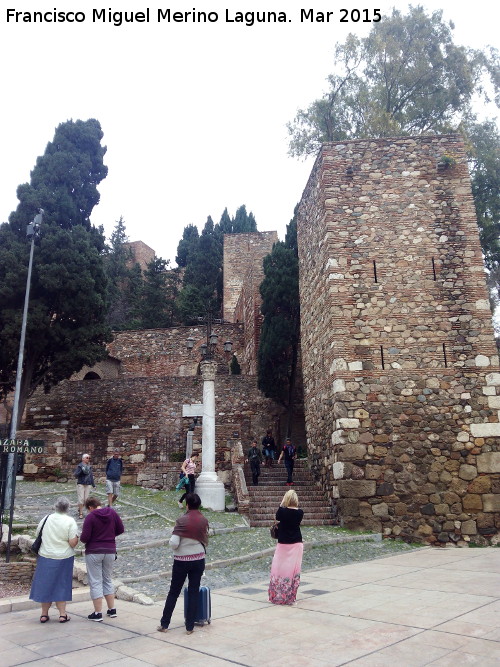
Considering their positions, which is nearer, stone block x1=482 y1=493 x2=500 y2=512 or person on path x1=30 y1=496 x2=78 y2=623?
person on path x1=30 y1=496 x2=78 y2=623

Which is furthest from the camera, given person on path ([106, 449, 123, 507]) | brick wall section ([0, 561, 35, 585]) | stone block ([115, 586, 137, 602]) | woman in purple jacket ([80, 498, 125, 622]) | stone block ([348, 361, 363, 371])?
person on path ([106, 449, 123, 507])

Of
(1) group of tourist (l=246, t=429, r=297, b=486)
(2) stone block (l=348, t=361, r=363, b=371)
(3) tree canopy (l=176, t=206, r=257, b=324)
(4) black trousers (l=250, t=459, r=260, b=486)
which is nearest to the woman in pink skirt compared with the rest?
(2) stone block (l=348, t=361, r=363, b=371)

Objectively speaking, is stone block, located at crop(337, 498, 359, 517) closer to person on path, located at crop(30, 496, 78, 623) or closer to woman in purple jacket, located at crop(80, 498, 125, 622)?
woman in purple jacket, located at crop(80, 498, 125, 622)

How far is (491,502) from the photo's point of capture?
10562 mm

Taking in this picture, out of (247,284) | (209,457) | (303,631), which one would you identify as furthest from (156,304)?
(303,631)

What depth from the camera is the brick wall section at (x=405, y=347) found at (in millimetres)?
10742

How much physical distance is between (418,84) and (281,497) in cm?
1449

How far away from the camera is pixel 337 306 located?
1166 centimetres

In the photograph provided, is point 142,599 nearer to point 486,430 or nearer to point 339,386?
point 339,386

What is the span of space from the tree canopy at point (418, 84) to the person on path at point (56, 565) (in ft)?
51.5

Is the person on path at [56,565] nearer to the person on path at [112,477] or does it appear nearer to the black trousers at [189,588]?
the black trousers at [189,588]

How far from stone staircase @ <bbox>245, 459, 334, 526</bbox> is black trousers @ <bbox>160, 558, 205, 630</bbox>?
6.47m

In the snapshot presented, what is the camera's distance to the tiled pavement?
14.0ft

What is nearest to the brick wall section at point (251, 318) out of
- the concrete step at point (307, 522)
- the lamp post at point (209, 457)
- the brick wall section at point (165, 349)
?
the brick wall section at point (165, 349)
